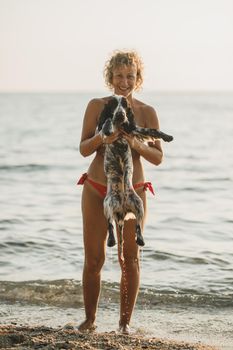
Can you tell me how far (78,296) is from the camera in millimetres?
7691

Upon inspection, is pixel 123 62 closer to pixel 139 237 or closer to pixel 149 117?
pixel 149 117

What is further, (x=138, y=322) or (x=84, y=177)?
Answer: (x=138, y=322)

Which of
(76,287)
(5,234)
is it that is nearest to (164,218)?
(5,234)

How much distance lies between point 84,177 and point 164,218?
6471 millimetres

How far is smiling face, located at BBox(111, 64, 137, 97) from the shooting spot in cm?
556

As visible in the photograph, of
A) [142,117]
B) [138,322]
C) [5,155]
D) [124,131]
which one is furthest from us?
[5,155]

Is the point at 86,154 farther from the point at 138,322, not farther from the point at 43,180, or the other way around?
the point at 43,180

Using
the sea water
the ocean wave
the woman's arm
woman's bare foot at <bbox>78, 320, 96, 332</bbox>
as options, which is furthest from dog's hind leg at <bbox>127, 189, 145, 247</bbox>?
the ocean wave

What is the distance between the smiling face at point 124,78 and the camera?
5.56 meters

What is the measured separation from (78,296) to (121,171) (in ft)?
8.62

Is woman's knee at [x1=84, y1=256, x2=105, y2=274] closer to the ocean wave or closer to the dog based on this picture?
the dog

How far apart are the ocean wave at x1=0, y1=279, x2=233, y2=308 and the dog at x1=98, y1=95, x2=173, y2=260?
2.26 metres

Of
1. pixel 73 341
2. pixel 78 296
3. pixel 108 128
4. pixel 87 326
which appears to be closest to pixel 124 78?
pixel 108 128

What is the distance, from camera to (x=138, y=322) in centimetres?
687
